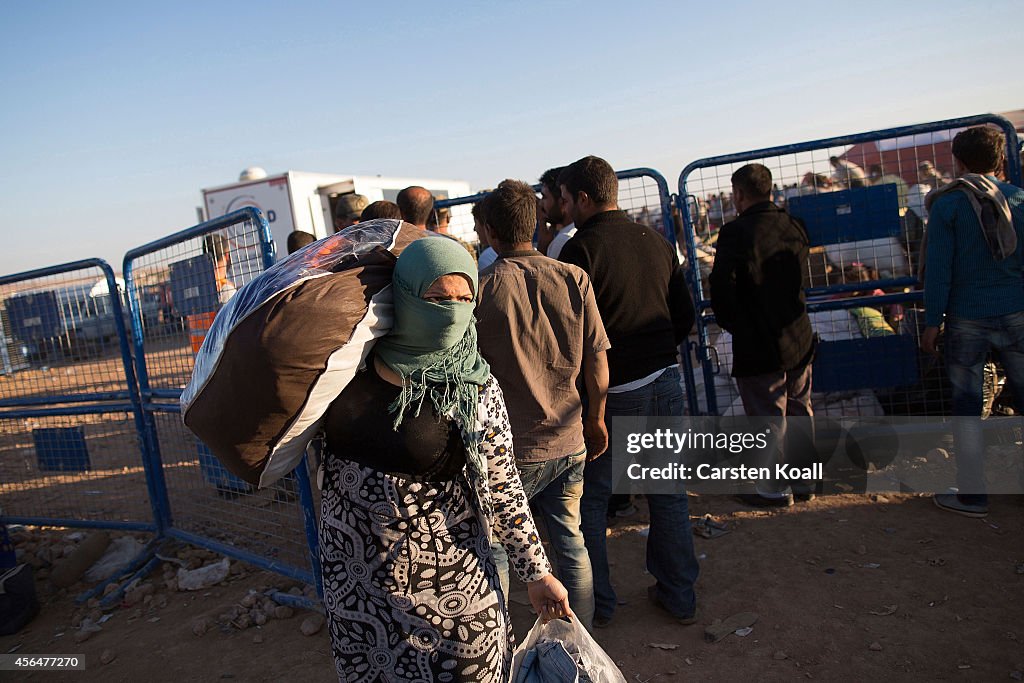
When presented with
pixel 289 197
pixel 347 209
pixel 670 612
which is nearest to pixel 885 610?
pixel 670 612

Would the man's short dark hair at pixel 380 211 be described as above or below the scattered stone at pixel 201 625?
above

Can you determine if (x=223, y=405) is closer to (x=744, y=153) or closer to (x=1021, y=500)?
(x=744, y=153)

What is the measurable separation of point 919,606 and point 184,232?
4.69m

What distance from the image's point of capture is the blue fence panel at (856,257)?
4895 millimetres

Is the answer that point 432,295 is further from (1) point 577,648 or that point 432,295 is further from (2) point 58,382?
(2) point 58,382

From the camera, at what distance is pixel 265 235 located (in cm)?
357

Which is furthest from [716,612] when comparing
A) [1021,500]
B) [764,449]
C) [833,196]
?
[833,196]

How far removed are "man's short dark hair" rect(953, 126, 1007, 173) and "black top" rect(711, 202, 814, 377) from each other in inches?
41.5

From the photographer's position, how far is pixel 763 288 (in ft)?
14.4

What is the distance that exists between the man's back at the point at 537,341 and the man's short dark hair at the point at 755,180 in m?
2.12

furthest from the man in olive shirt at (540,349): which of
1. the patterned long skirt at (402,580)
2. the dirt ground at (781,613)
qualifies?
the dirt ground at (781,613)

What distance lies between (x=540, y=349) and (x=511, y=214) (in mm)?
586

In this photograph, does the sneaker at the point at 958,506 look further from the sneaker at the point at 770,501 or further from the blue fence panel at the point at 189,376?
the blue fence panel at the point at 189,376

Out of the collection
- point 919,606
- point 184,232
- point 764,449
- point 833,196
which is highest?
point 184,232
